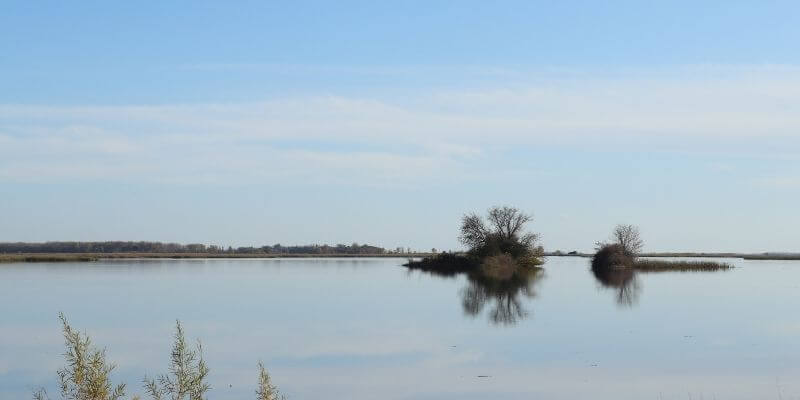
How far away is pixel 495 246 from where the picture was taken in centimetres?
5662

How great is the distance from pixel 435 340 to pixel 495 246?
126 ft

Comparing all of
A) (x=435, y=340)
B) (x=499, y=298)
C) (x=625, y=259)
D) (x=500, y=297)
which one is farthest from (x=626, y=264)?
(x=435, y=340)

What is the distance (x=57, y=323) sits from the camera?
21.2m

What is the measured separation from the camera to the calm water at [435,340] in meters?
13.3

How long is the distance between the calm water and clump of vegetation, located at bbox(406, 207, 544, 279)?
23.6m

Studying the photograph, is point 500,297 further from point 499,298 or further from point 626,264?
point 626,264

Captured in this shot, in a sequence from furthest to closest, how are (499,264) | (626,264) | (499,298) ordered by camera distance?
(626,264), (499,264), (499,298)

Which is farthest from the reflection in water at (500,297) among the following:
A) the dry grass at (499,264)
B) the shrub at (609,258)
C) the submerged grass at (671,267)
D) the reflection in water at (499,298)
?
the submerged grass at (671,267)

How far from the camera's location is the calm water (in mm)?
13344

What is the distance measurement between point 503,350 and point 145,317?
10.1 meters

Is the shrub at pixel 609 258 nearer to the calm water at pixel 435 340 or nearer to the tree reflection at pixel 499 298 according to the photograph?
the tree reflection at pixel 499 298

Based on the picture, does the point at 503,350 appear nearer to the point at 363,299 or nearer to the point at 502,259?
the point at 363,299

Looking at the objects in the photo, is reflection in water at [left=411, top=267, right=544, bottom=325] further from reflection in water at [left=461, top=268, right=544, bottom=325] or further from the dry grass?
the dry grass

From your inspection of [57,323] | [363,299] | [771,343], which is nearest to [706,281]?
[363,299]
